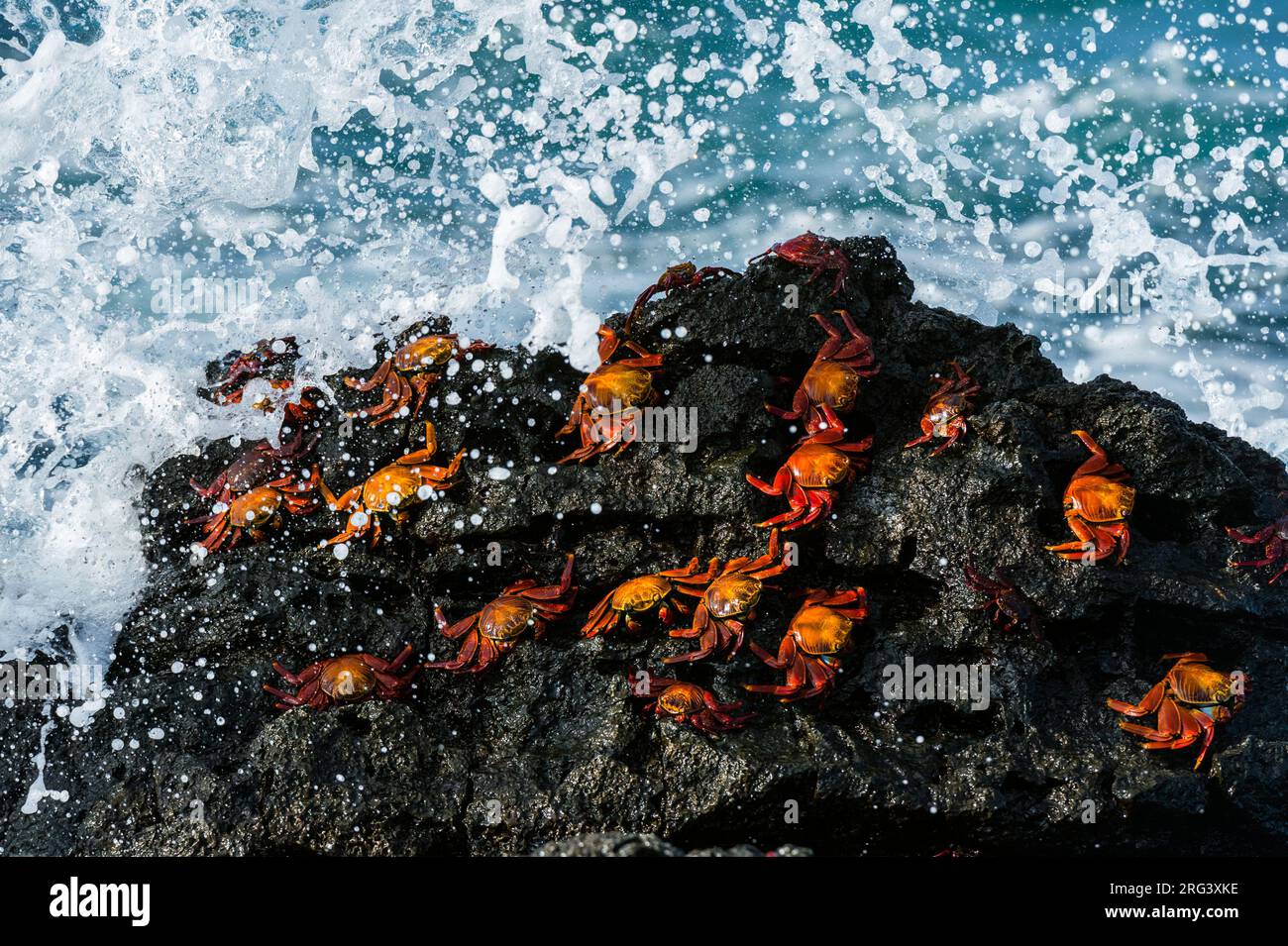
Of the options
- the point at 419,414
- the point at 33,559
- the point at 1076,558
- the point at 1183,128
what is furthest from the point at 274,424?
the point at 1183,128

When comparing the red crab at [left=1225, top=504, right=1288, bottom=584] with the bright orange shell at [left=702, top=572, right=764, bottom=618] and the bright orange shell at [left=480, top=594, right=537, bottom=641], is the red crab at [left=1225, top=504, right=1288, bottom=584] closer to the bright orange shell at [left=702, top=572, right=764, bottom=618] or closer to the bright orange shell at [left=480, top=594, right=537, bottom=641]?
the bright orange shell at [left=702, top=572, right=764, bottom=618]

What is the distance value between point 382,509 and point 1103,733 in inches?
124

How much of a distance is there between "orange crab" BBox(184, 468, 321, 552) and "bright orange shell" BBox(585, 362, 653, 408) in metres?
1.43

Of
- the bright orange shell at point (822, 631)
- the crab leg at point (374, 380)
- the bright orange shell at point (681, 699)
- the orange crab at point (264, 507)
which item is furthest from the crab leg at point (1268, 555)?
the orange crab at point (264, 507)

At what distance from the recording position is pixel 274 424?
5.11 meters

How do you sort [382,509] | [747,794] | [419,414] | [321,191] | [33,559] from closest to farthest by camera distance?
[747,794] → [382,509] → [419,414] → [33,559] → [321,191]

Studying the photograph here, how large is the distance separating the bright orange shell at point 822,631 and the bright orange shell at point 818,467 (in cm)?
55

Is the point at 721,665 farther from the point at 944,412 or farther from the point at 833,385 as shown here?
the point at 944,412

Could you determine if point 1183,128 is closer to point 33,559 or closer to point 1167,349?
point 1167,349

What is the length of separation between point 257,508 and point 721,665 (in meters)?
2.33

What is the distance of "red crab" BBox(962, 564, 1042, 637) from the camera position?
397 centimetres

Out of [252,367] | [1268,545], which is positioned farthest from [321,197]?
[1268,545]

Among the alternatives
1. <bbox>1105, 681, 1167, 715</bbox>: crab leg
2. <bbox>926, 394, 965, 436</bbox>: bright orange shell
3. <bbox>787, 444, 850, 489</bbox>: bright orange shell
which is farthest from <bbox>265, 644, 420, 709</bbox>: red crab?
<bbox>1105, 681, 1167, 715</bbox>: crab leg

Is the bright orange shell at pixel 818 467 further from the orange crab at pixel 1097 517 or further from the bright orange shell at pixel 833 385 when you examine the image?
the orange crab at pixel 1097 517
